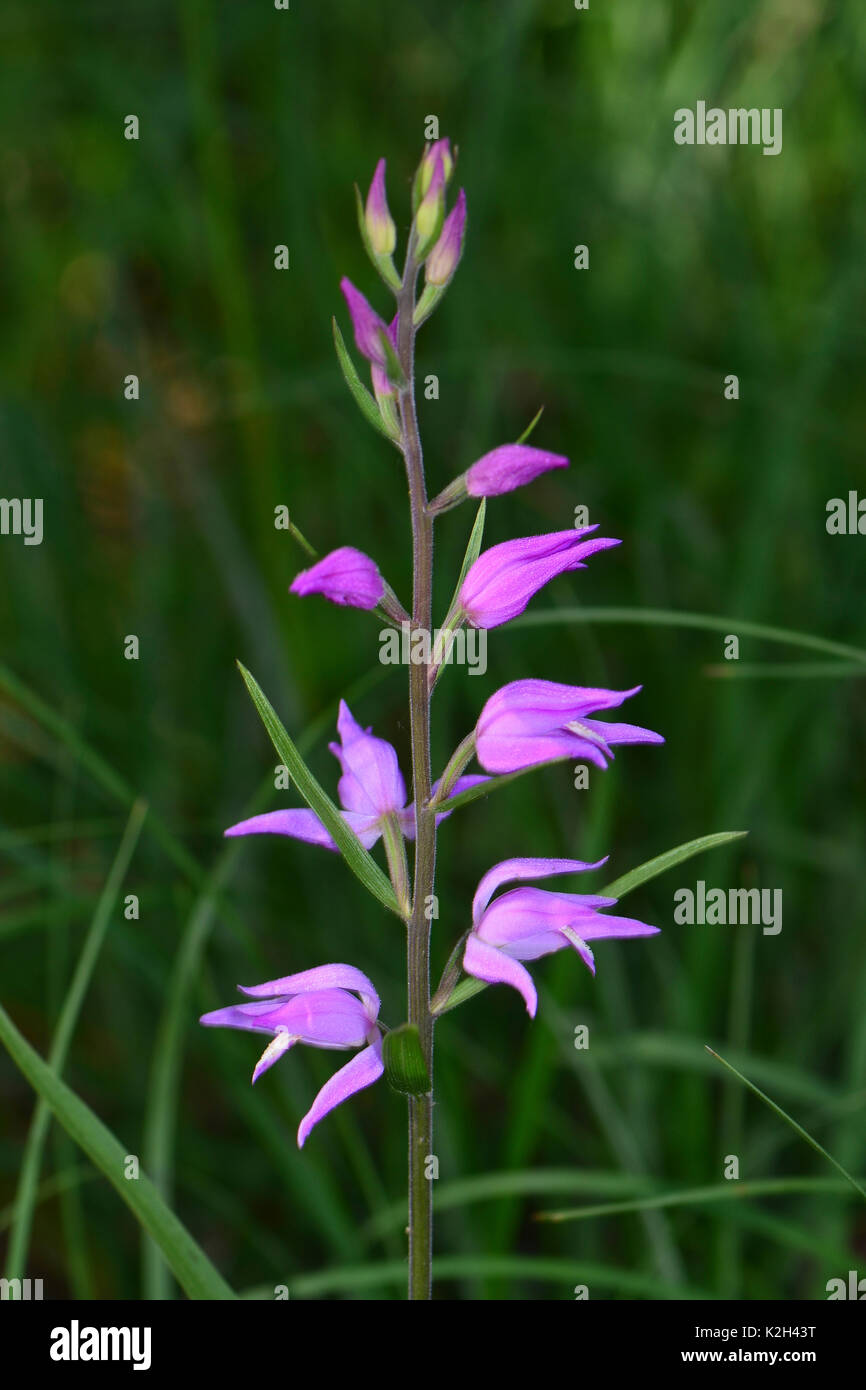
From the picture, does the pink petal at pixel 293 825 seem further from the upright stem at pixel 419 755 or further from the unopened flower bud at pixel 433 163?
the unopened flower bud at pixel 433 163

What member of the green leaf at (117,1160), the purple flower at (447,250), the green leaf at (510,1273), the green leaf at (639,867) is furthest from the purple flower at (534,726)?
the green leaf at (510,1273)

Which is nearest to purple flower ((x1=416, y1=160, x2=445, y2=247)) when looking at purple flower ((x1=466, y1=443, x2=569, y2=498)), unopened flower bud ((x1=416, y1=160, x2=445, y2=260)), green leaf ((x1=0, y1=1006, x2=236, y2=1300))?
unopened flower bud ((x1=416, y1=160, x2=445, y2=260))

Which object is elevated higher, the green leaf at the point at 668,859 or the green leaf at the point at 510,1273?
the green leaf at the point at 668,859

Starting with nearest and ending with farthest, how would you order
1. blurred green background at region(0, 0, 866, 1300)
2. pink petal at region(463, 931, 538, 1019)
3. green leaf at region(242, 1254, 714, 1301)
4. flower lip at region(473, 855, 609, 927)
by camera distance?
pink petal at region(463, 931, 538, 1019) → flower lip at region(473, 855, 609, 927) → green leaf at region(242, 1254, 714, 1301) → blurred green background at region(0, 0, 866, 1300)

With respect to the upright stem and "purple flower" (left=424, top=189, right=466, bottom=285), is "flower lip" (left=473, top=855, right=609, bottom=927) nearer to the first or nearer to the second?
the upright stem

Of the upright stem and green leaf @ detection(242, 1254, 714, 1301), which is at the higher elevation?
the upright stem
